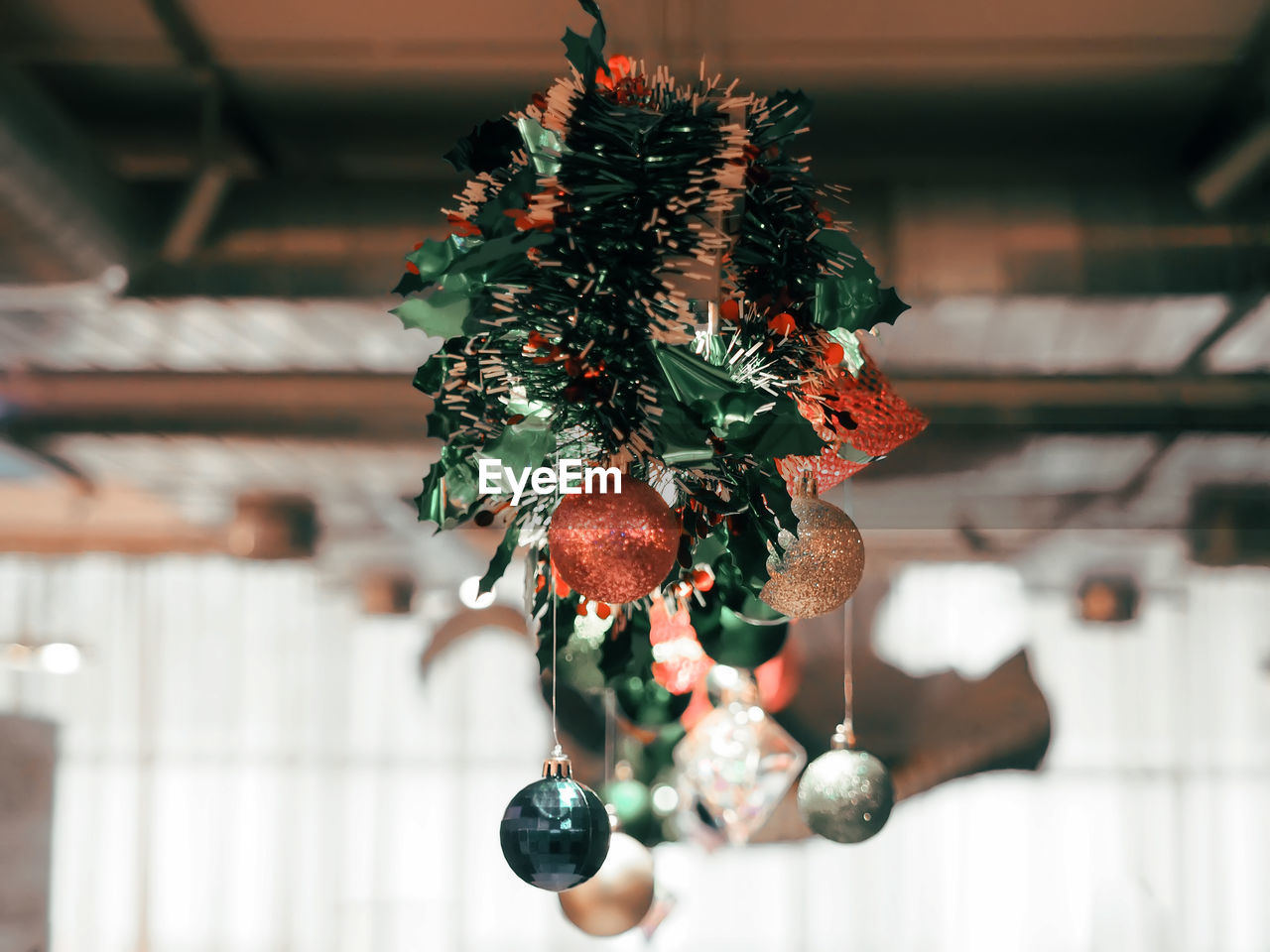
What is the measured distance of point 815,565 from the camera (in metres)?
1.26

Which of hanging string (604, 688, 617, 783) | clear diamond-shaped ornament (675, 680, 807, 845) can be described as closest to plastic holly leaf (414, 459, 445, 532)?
clear diamond-shaped ornament (675, 680, 807, 845)

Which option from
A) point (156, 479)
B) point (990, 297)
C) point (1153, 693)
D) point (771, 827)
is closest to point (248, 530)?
point (156, 479)

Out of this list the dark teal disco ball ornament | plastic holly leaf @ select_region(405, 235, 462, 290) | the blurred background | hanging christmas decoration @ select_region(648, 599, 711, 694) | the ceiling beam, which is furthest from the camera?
the blurred background

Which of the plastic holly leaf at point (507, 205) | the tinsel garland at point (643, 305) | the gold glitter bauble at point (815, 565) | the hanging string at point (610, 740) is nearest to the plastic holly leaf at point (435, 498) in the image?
the tinsel garland at point (643, 305)

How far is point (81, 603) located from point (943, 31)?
2772 millimetres

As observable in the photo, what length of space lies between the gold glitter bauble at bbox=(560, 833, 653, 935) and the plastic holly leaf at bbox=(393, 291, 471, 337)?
4.24 ft

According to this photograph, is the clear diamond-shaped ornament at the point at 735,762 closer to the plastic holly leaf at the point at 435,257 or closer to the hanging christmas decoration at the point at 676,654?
the hanging christmas decoration at the point at 676,654

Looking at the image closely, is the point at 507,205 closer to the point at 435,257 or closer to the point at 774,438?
the point at 435,257

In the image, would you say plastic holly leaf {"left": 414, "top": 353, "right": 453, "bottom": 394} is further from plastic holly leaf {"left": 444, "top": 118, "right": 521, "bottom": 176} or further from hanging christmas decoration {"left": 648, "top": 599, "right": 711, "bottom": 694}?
hanging christmas decoration {"left": 648, "top": 599, "right": 711, "bottom": 694}

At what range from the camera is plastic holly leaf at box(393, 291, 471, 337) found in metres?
0.99

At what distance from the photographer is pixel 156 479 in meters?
3.17

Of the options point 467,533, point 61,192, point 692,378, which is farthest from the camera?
point 467,533

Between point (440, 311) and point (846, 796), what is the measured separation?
1295 millimetres

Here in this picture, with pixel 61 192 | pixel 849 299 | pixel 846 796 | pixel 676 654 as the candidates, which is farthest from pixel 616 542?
pixel 61 192
